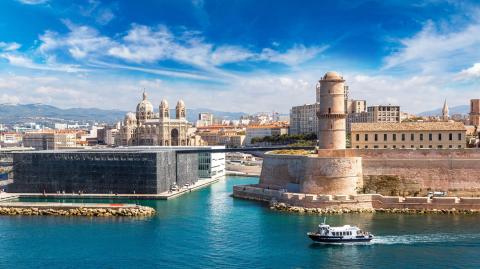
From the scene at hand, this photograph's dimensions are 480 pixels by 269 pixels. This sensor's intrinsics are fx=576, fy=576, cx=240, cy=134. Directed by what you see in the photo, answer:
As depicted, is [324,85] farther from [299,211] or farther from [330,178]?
[299,211]

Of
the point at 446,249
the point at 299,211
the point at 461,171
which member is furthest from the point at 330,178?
the point at 446,249

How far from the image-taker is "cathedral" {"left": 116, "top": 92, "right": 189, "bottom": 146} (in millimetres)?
132000

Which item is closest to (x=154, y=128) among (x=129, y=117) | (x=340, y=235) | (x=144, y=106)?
(x=129, y=117)

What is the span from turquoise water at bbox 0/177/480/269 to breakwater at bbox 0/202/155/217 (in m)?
A: 1.50

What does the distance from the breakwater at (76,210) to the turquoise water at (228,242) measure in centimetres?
150

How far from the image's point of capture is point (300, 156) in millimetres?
56688

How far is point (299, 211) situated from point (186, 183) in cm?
2466

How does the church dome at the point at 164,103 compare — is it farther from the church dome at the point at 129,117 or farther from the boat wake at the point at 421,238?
the boat wake at the point at 421,238

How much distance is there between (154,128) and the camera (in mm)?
133500

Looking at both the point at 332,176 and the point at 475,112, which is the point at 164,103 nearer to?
the point at 475,112

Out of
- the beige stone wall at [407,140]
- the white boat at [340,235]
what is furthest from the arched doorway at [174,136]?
Result: the white boat at [340,235]

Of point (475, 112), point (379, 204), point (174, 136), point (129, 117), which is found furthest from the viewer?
point (129, 117)

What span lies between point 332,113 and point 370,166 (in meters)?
6.09

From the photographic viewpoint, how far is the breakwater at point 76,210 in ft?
162
